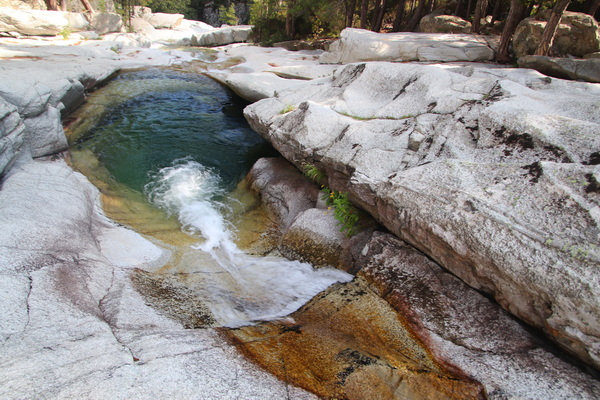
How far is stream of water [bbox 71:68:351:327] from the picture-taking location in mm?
4934

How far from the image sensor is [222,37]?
95.7ft

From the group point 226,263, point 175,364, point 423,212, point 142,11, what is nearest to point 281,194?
point 226,263

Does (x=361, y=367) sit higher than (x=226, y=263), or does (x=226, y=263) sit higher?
(x=361, y=367)

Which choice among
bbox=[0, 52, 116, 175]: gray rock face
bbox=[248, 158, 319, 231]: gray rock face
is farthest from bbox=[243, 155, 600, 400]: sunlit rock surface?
bbox=[0, 52, 116, 175]: gray rock face

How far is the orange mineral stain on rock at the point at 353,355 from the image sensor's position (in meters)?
2.68

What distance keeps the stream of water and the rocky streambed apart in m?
0.49

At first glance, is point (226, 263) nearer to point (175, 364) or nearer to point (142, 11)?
point (175, 364)

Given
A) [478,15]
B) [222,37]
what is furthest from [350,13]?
[222,37]

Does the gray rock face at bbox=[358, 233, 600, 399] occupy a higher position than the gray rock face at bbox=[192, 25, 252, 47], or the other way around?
the gray rock face at bbox=[192, 25, 252, 47]

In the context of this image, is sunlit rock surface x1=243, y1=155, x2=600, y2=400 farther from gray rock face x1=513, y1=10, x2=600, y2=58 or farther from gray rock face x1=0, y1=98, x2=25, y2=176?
gray rock face x1=513, y1=10, x2=600, y2=58

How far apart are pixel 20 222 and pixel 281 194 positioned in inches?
182

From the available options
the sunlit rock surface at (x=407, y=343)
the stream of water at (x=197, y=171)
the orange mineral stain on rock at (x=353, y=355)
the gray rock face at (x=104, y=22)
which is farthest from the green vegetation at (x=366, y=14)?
the orange mineral stain on rock at (x=353, y=355)

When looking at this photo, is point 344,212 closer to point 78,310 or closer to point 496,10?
point 78,310

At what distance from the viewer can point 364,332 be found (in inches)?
140
